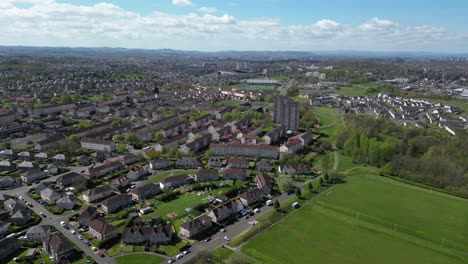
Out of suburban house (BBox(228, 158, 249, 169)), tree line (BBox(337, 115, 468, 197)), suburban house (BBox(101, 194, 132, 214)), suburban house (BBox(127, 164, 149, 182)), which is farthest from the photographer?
suburban house (BBox(228, 158, 249, 169))

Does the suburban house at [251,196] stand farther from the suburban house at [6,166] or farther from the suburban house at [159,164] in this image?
the suburban house at [6,166]

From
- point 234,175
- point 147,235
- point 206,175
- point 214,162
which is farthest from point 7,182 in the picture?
point 234,175

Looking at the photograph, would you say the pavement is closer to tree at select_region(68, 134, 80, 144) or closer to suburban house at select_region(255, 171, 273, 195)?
tree at select_region(68, 134, 80, 144)

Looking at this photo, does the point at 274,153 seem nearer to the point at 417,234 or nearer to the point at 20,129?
the point at 417,234

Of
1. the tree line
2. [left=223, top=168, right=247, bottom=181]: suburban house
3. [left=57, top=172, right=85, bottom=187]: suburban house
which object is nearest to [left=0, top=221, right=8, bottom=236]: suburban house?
[left=57, top=172, right=85, bottom=187]: suburban house

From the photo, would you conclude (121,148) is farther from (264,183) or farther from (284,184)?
(284,184)

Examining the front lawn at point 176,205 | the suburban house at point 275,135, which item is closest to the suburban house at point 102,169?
the front lawn at point 176,205
